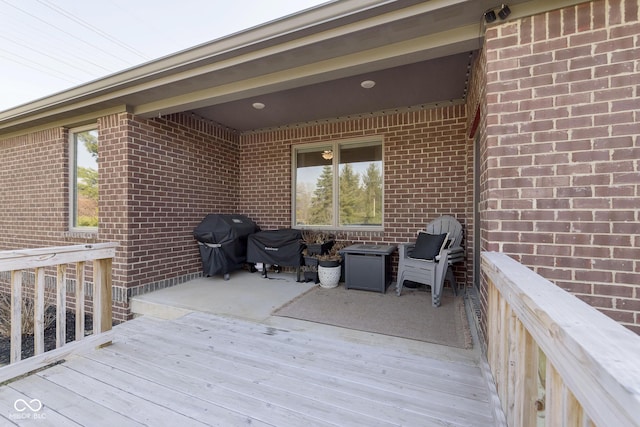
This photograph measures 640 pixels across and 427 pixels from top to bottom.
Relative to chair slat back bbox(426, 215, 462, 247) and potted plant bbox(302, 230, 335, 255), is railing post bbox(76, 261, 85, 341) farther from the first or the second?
chair slat back bbox(426, 215, 462, 247)

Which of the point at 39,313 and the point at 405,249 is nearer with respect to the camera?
the point at 39,313

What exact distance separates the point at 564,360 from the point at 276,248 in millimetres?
3997

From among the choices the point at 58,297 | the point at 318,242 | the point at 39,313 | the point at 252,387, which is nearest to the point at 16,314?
the point at 39,313

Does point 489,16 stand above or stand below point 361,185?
above

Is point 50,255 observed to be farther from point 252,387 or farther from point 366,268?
point 366,268

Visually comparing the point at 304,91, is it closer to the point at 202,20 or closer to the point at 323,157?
the point at 323,157

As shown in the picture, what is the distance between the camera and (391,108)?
430 centimetres

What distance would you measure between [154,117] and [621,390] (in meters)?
4.71

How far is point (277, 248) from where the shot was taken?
444 centimetres

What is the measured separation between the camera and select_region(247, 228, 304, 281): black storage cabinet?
437cm

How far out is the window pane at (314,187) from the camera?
499 cm

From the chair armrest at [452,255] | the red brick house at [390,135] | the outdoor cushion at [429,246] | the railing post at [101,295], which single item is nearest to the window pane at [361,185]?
the red brick house at [390,135]

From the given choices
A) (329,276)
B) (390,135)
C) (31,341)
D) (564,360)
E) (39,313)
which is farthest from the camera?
(390,135)

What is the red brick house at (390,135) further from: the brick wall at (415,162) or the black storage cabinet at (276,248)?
the black storage cabinet at (276,248)
